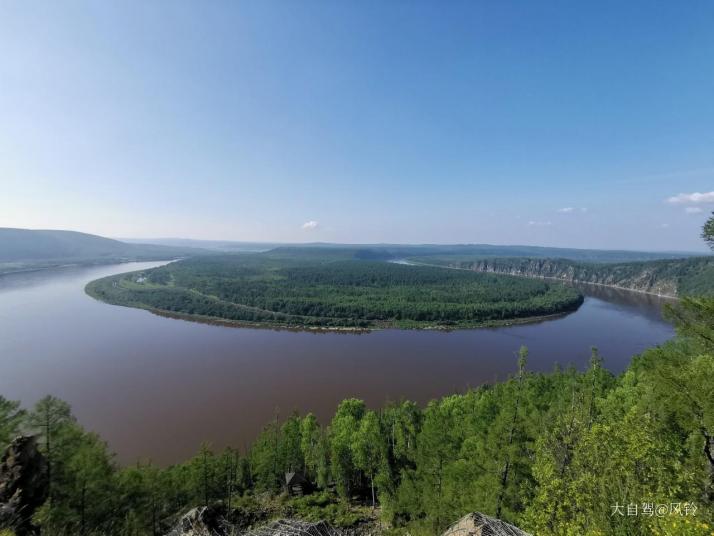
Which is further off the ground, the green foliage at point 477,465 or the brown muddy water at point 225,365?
the green foliage at point 477,465

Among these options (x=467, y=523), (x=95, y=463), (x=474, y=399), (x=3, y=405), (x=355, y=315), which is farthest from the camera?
(x=355, y=315)

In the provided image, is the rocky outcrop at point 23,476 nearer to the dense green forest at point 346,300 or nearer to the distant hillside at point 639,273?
the dense green forest at point 346,300

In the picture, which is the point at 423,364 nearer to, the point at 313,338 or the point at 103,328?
the point at 313,338

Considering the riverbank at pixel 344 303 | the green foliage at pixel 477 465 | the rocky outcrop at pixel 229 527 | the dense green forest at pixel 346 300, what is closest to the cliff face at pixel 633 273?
the riverbank at pixel 344 303

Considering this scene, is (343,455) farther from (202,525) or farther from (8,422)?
(8,422)

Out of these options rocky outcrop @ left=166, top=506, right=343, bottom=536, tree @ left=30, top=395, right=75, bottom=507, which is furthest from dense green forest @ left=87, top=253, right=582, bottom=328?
rocky outcrop @ left=166, top=506, right=343, bottom=536

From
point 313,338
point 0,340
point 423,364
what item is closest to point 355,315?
point 313,338

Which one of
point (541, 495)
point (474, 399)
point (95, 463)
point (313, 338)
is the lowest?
point (313, 338)
